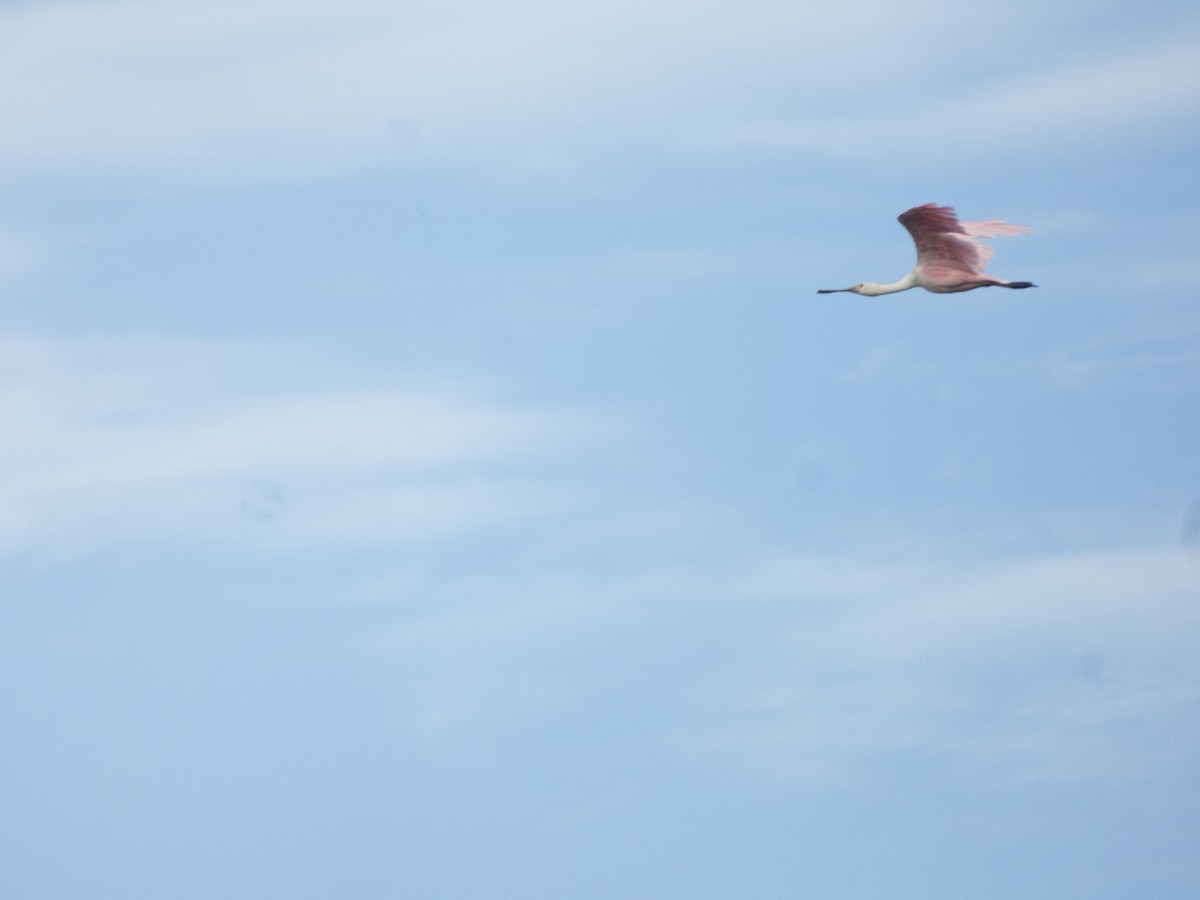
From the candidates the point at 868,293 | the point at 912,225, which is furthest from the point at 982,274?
the point at 868,293

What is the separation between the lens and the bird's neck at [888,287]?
6100 cm

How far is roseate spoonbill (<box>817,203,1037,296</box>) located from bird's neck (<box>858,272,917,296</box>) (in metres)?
0.75

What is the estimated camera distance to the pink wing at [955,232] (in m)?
58.1

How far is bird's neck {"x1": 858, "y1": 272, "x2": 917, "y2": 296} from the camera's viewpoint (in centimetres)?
6100

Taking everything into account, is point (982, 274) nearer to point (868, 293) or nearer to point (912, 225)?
point (912, 225)

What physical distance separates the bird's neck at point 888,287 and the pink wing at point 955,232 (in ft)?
5.85

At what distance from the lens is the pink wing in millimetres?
58062

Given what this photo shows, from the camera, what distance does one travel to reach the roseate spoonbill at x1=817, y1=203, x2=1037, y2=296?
191 feet

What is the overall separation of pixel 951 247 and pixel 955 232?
1.87ft

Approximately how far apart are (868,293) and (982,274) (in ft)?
18.9

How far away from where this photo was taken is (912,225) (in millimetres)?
58719

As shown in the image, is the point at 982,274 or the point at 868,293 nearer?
the point at 982,274

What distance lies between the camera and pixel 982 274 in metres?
58.6

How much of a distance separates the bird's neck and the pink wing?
1.78 meters
